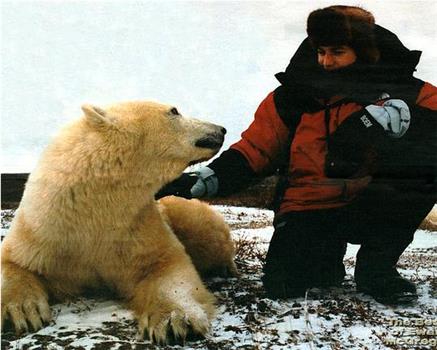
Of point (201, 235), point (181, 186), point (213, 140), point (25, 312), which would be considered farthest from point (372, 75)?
point (25, 312)

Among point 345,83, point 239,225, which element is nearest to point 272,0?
point 345,83

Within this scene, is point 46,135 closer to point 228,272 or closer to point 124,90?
point 124,90

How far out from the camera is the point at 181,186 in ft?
8.53

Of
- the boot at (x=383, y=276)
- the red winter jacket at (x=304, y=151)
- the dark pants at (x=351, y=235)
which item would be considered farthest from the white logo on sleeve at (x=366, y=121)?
the boot at (x=383, y=276)

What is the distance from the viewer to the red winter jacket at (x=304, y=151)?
2.51m

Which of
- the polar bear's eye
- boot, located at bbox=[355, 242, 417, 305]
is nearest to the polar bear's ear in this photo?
the polar bear's eye

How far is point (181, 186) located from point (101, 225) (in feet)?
1.77

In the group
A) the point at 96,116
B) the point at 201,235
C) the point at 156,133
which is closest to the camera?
the point at 96,116

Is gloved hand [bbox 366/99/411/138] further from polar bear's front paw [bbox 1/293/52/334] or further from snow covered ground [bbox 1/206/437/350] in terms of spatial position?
polar bear's front paw [bbox 1/293/52/334]

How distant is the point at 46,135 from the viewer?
2.43m

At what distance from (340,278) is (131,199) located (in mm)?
1208

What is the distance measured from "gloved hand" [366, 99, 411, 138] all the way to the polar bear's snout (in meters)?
0.71

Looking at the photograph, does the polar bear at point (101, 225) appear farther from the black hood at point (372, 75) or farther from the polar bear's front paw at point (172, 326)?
the black hood at point (372, 75)

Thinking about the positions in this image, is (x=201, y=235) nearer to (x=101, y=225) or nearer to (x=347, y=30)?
(x=101, y=225)
